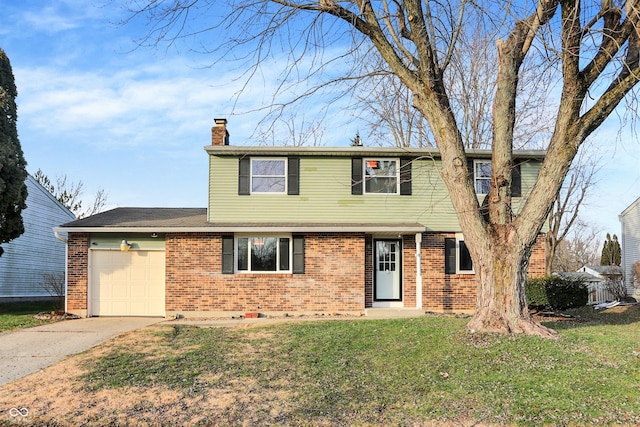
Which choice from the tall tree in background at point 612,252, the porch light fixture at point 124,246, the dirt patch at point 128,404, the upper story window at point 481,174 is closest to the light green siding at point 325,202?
the upper story window at point 481,174

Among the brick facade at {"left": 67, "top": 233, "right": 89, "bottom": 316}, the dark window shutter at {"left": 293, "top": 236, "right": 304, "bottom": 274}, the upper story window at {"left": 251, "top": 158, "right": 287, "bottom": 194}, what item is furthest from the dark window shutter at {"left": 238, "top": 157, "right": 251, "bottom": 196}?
the brick facade at {"left": 67, "top": 233, "right": 89, "bottom": 316}

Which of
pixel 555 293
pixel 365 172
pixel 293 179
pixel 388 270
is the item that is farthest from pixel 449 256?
pixel 293 179

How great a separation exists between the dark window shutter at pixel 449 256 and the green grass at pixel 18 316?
35.2ft

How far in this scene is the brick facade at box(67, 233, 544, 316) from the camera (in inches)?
552

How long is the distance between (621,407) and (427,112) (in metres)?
5.32

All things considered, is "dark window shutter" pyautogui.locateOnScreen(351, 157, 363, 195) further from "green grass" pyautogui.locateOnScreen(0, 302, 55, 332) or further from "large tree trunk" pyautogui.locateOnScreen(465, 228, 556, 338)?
"green grass" pyautogui.locateOnScreen(0, 302, 55, 332)

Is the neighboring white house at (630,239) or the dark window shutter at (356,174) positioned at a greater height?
the dark window shutter at (356,174)

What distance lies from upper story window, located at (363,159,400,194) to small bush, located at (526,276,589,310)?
15.8ft

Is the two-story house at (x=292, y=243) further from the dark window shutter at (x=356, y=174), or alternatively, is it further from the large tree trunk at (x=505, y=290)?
the large tree trunk at (x=505, y=290)

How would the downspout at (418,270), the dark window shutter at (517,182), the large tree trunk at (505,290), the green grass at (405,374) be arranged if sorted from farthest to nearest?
the dark window shutter at (517,182) → the downspout at (418,270) → the large tree trunk at (505,290) → the green grass at (405,374)

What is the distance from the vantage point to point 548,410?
231 inches

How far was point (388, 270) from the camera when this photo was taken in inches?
596

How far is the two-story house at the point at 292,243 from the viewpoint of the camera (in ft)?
46.2

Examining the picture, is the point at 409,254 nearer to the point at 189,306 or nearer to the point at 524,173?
the point at 524,173
